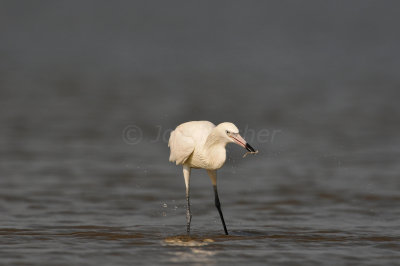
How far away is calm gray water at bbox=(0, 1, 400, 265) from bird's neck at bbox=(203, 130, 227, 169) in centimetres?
87

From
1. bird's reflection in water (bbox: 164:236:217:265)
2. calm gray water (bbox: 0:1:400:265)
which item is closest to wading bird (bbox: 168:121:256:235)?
bird's reflection in water (bbox: 164:236:217:265)

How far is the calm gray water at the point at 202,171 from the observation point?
9.78m

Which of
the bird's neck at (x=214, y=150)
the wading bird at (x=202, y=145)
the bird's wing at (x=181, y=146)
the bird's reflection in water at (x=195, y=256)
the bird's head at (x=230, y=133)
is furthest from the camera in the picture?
the bird's wing at (x=181, y=146)

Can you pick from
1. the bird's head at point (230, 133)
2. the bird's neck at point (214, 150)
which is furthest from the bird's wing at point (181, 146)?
the bird's head at point (230, 133)

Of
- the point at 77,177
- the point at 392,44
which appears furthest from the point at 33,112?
the point at 392,44

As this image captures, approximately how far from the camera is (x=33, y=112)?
68.0ft

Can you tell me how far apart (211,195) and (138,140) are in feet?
15.8

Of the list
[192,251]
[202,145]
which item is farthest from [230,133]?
[192,251]

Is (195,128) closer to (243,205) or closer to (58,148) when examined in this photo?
(243,205)

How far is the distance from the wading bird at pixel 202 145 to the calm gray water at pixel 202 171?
807 millimetres

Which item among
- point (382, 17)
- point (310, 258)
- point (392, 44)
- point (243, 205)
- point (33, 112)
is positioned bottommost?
point (310, 258)

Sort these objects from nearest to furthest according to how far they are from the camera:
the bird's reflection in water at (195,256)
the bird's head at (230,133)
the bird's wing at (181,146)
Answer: the bird's reflection in water at (195,256)
the bird's head at (230,133)
the bird's wing at (181,146)

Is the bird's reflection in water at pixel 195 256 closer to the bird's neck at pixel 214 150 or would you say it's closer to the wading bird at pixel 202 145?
the wading bird at pixel 202 145

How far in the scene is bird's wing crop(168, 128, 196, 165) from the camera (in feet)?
34.2
